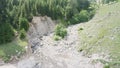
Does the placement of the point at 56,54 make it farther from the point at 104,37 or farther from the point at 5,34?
the point at 5,34

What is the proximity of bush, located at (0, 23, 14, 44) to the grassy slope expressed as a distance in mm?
9887

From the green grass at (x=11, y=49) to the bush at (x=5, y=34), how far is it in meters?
0.82

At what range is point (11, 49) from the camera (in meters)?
36.5

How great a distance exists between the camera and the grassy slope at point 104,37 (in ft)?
115

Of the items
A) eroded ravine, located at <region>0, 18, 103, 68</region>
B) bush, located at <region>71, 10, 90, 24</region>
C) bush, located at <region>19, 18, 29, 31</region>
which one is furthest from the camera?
bush, located at <region>71, 10, 90, 24</region>

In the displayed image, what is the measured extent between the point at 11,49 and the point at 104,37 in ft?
40.6

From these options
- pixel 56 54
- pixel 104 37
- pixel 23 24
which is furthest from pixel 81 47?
pixel 23 24

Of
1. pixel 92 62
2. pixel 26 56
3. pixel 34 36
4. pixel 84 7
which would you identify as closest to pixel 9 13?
pixel 34 36

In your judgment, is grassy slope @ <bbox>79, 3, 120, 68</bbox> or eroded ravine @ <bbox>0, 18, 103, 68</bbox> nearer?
eroded ravine @ <bbox>0, 18, 103, 68</bbox>

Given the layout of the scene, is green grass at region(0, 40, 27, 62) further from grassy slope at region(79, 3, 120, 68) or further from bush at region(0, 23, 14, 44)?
grassy slope at region(79, 3, 120, 68)

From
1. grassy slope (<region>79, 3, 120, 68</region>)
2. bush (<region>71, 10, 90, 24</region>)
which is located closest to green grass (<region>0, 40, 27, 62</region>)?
grassy slope (<region>79, 3, 120, 68</region>)

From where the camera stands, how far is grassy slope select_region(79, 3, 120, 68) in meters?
35.1

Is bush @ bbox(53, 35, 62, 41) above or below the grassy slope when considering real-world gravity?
below

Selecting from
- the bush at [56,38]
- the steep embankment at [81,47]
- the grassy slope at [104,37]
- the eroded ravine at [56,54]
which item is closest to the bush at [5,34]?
the eroded ravine at [56,54]
